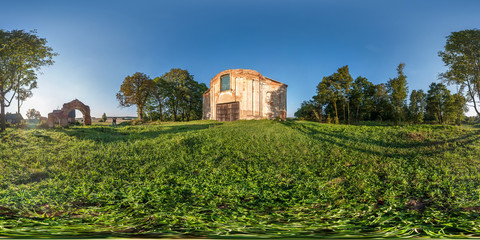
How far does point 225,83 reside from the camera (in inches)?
714

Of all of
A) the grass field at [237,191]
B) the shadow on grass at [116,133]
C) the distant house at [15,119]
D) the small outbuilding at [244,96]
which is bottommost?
the grass field at [237,191]

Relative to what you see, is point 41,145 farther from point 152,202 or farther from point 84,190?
point 152,202

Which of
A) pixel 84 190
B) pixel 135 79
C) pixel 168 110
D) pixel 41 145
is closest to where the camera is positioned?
pixel 84 190

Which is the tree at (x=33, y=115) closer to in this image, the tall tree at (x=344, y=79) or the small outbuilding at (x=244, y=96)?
the small outbuilding at (x=244, y=96)


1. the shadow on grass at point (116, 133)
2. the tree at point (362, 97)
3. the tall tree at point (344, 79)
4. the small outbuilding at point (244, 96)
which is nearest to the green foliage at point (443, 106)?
the tree at point (362, 97)

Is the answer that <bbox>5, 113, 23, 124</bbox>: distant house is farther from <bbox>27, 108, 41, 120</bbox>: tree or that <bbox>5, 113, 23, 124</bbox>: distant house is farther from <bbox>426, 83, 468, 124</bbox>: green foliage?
<bbox>426, 83, 468, 124</bbox>: green foliage

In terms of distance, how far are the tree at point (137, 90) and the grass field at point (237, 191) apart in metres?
19.9

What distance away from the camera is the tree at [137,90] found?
79.6ft

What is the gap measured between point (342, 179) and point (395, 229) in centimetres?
194

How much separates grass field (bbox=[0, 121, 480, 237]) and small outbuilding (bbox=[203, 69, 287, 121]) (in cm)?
1132

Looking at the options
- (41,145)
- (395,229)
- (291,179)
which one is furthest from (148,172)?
(41,145)

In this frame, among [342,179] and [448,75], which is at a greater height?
[448,75]

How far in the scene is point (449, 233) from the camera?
5.72ft

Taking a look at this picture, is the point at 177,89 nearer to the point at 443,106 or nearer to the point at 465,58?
the point at 465,58
